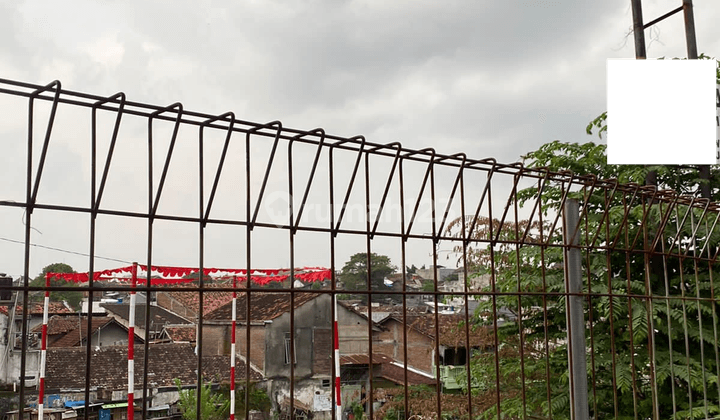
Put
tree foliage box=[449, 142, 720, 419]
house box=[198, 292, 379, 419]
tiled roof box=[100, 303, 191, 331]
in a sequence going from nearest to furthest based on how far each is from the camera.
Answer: tiled roof box=[100, 303, 191, 331] < tree foliage box=[449, 142, 720, 419] < house box=[198, 292, 379, 419]

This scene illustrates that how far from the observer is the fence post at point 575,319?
2.86m

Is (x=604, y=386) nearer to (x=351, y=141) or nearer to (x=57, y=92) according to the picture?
(x=351, y=141)

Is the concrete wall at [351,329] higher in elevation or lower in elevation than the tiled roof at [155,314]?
lower

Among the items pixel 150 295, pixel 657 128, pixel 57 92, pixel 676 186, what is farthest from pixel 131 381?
pixel 676 186

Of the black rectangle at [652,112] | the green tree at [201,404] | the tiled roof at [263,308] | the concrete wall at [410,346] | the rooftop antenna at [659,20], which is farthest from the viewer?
the concrete wall at [410,346]

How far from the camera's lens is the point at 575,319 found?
290 centimetres

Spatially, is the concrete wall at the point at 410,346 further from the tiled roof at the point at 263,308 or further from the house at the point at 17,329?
the house at the point at 17,329

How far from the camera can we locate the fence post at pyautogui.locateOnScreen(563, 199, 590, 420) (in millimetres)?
2863

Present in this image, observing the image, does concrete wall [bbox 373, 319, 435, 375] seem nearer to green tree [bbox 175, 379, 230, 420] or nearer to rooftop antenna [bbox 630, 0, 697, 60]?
green tree [bbox 175, 379, 230, 420]

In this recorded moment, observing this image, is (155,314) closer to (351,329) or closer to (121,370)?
(351,329)

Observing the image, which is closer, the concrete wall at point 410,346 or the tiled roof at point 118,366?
the tiled roof at point 118,366

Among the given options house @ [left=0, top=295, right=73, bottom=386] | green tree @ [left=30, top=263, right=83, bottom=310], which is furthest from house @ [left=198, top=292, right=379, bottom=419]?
green tree @ [left=30, top=263, right=83, bottom=310]

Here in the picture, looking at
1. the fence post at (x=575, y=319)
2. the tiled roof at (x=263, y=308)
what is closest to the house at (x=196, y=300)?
the tiled roof at (x=263, y=308)

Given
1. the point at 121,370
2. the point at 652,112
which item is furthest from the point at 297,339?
the point at 652,112
